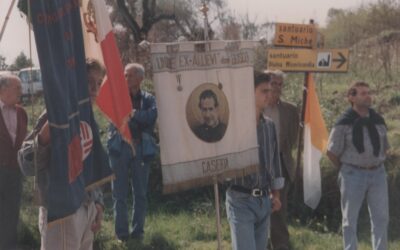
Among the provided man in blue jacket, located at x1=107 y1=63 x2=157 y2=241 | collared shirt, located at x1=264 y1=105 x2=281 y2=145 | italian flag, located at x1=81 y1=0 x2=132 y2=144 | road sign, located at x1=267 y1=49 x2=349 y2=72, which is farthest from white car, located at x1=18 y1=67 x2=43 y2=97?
road sign, located at x1=267 y1=49 x2=349 y2=72

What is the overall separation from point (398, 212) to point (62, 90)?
5855 mm

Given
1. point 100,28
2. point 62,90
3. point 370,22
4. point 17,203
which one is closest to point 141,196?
point 17,203

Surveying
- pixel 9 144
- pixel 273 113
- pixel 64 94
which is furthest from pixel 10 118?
pixel 64 94

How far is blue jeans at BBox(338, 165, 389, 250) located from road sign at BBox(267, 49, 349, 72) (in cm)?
140

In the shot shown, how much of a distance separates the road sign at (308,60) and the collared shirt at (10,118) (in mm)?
2710

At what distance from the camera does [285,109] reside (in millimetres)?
7008

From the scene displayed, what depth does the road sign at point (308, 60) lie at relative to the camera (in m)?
7.29

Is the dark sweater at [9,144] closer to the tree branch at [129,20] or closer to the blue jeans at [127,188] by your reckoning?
the blue jeans at [127,188]

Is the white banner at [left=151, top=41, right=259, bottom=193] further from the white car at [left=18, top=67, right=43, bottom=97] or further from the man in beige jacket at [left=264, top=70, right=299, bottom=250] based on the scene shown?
the man in beige jacket at [left=264, top=70, right=299, bottom=250]

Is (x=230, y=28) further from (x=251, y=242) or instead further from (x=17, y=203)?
(x=251, y=242)

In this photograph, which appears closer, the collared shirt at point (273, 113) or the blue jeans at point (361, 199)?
the blue jeans at point (361, 199)

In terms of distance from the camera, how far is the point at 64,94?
142 inches

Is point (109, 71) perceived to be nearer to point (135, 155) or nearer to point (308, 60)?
point (135, 155)

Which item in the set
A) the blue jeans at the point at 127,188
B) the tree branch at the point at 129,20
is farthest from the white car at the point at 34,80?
the tree branch at the point at 129,20
